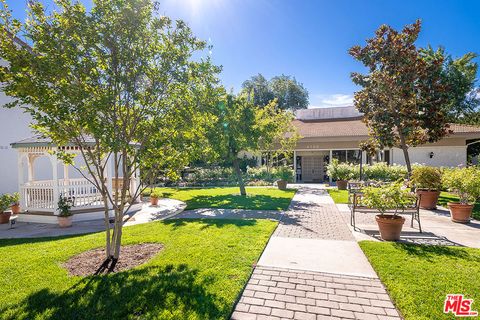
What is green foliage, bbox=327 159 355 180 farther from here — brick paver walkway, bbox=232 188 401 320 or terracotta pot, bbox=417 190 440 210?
brick paver walkway, bbox=232 188 401 320

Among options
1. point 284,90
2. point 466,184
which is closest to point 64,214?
point 466,184

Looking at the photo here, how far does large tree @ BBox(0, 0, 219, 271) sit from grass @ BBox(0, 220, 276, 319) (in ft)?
3.70

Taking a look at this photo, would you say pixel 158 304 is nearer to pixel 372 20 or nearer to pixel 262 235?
pixel 262 235

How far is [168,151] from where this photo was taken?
5.79 m

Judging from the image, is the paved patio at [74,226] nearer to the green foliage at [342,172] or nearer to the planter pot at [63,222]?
the planter pot at [63,222]

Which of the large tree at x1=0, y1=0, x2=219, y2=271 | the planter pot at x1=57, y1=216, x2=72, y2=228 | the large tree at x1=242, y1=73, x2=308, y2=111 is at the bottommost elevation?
the planter pot at x1=57, y1=216, x2=72, y2=228

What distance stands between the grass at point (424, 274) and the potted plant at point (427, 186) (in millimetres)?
5631

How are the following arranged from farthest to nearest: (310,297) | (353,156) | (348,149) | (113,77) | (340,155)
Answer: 1. (340,155)
2. (353,156)
3. (348,149)
4. (113,77)
5. (310,297)

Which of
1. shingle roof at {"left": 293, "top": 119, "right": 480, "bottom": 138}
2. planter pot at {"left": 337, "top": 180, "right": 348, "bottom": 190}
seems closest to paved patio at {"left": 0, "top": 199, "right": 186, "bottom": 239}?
→ planter pot at {"left": 337, "top": 180, "right": 348, "bottom": 190}

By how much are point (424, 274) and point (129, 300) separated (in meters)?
4.96

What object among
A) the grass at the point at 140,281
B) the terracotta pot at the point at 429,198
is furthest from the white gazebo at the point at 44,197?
the terracotta pot at the point at 429,198

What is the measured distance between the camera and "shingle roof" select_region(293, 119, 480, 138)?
2165 cm

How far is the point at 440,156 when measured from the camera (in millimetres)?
20875

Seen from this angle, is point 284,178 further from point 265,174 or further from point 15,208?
point 15,208
